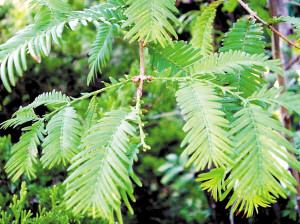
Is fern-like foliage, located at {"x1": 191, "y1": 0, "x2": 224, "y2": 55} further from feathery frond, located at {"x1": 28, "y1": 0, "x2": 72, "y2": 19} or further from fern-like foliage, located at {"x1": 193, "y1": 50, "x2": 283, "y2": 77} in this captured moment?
feathery frond, located at {"x1": 28, "y1": 0, "x2": 72, "y2": 19}

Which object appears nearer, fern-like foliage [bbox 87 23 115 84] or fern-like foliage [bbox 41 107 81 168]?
fern-like foliage [bbox 41 107 81 168]

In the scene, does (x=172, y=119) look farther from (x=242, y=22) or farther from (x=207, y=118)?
(x=207, y=118)

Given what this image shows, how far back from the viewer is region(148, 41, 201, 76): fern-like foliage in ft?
1.96

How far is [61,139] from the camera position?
54 centimetres

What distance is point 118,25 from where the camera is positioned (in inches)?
26.4

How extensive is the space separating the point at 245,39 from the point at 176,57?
0.20 meters

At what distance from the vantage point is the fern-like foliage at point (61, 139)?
1.73 ft

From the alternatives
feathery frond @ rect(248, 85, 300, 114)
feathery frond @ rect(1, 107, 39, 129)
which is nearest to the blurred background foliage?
feathery frond @ rect(1, 107, 39, 129)

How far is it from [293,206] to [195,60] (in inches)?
50.4

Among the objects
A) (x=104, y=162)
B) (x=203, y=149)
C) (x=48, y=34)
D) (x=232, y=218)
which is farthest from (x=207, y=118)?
(x=232, y=218)

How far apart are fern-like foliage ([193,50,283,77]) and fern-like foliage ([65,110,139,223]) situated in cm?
18

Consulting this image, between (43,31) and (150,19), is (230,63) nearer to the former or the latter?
(150,19)

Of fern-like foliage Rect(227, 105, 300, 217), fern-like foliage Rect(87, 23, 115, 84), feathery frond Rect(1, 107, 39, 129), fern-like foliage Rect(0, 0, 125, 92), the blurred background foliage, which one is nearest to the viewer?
fern-like foliage Rect(227, 105, 300, 217)

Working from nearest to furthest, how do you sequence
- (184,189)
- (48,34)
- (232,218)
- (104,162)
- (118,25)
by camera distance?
(104,162)
(48,34)
(118,25)
(232,218)
(184,189)
